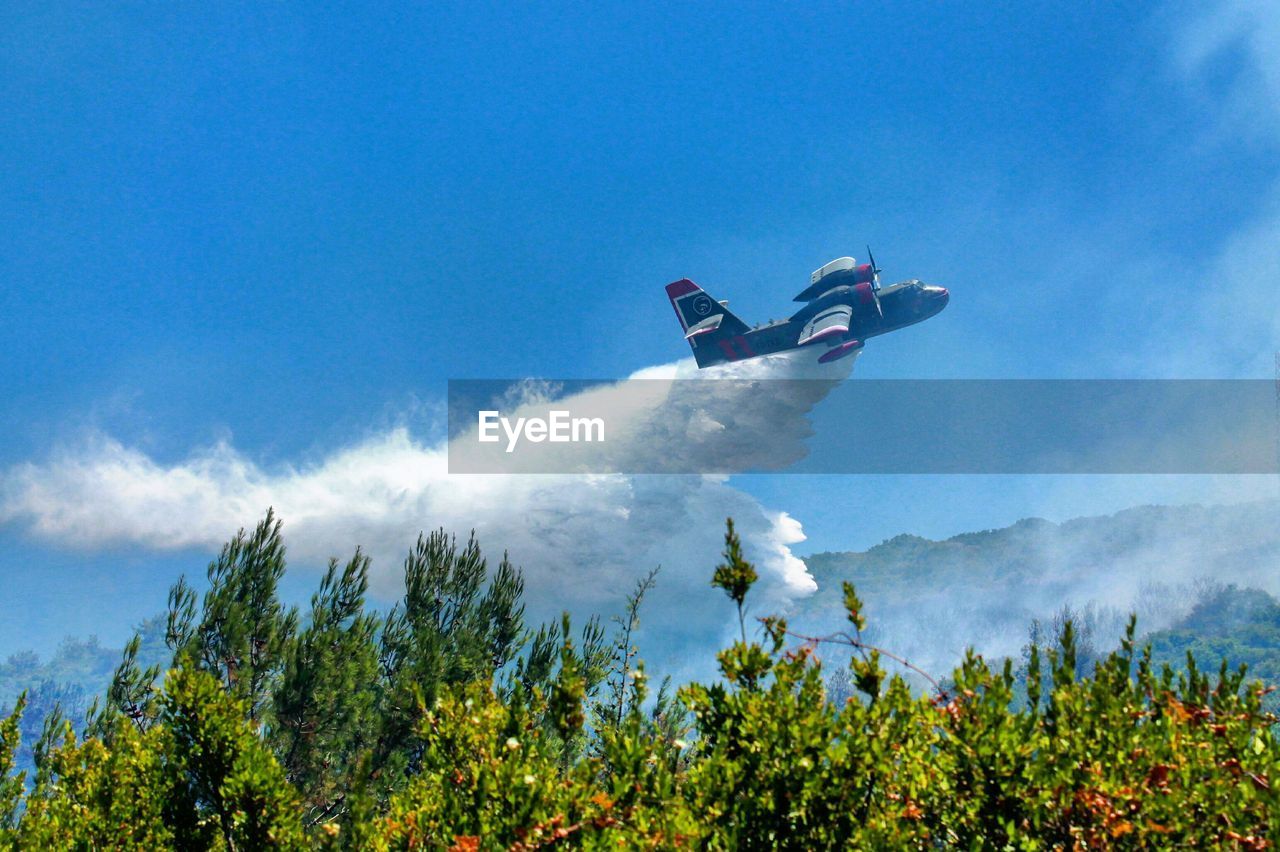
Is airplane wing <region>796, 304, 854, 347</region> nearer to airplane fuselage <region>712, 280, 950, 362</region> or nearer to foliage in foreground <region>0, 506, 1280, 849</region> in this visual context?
airplane fuselage <region>712, 280, 950, 362</region>

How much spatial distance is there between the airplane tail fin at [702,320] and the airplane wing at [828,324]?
1015 cm

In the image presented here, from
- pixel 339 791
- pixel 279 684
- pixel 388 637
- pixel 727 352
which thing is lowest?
pixel 339 791

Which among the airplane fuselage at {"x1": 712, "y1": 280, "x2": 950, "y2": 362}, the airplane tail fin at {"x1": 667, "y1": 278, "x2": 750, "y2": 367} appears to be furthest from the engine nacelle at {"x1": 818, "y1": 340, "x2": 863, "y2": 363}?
the airplane tail fin at {"x1": 667, "y1": 278, "x2": 750, "y2": 367}

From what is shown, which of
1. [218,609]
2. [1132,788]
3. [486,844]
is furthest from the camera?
[218,609]

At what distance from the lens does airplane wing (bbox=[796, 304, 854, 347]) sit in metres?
79.3

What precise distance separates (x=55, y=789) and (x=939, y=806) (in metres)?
19.0

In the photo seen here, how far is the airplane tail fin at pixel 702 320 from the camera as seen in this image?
91812 mm

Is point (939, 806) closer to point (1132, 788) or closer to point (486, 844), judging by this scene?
point (1132, 788)

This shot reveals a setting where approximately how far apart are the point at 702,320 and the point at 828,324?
1978 cm

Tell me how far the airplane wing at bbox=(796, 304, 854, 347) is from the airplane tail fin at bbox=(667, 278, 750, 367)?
10.2 m

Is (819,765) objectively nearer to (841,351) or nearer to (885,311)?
(841,351)

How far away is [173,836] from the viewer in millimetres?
10961

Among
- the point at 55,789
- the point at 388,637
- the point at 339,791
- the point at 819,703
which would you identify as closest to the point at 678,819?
the point at 819,703

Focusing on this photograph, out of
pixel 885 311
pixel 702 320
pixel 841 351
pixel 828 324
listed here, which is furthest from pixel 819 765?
pixel 702 320
